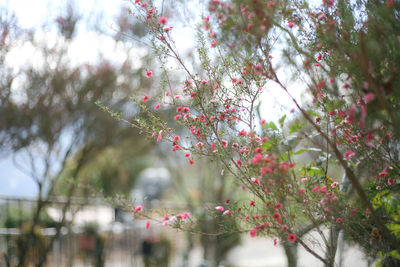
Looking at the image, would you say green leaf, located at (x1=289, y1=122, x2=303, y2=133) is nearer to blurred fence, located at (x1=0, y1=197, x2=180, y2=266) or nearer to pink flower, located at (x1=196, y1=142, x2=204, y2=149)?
pink flower, located at (x1=196, y1=142, x2=204, y2=149)

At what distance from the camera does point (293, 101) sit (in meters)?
1.56

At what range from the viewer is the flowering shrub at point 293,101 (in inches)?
57.3

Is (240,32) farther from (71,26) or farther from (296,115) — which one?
(71,26)

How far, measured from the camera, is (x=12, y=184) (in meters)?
5.52

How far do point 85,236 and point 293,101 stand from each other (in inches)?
159

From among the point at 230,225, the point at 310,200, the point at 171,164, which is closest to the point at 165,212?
the point at 230,225

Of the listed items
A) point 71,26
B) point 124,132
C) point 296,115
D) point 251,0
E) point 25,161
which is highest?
point 71,26

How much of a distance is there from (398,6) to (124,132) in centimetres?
392

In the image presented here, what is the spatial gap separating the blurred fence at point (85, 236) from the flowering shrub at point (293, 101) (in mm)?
2267

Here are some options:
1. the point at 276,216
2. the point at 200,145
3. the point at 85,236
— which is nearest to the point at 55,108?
the point at 85,236

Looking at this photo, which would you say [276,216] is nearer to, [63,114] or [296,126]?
[296,126]

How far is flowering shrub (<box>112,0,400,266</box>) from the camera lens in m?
1.46

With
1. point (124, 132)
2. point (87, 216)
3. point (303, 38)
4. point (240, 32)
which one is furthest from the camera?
point (87, 216)

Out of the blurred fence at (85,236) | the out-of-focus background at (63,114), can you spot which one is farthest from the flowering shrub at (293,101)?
the blurred fence at (85,236)
